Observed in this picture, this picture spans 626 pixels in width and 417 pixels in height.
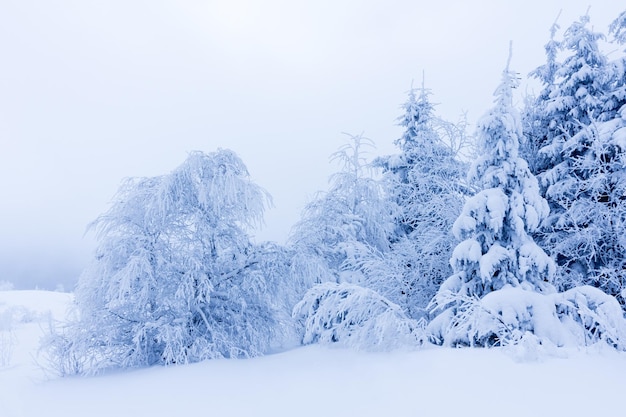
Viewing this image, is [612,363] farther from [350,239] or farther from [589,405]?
[350,239]

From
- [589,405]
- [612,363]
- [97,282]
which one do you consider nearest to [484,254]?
[612,363]

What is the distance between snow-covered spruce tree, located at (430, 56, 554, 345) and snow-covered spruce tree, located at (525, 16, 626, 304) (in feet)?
11.9

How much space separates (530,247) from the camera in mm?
7730

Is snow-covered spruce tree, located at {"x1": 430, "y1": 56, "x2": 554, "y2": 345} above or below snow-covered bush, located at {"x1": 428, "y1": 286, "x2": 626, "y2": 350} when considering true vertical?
above

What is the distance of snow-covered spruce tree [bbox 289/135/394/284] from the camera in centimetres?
1055

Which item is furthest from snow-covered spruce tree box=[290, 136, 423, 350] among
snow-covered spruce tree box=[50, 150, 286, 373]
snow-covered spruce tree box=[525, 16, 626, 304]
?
snow-covered spruce tree box=[525, 16, 626, 304]

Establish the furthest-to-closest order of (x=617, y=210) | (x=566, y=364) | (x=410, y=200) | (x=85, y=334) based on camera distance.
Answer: (x=410, y=200) < (x=617, y=210) < (x=85, y=334) < (x=566, y=364)

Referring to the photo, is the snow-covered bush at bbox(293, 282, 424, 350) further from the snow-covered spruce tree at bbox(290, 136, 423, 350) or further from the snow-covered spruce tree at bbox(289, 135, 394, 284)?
the snow-covered spruce tree at bbox(289, 135, 394, 284)

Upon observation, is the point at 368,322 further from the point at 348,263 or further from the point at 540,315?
the point at 348,263

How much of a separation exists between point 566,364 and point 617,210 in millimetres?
7849

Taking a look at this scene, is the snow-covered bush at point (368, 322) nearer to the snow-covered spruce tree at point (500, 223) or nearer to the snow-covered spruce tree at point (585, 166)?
the snow-covered spruce tree at point (500, 223)

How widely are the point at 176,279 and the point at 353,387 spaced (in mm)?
5658

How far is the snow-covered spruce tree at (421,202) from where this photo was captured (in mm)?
11242

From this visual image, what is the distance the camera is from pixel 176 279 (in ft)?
30.7
